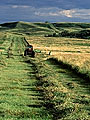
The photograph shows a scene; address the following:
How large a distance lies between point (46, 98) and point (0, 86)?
4208 millimetres

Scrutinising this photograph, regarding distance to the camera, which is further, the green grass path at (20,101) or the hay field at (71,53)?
the hay field at (71,53)

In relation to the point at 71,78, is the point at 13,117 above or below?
above

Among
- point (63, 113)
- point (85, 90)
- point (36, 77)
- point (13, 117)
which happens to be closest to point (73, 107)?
point (63, 113)

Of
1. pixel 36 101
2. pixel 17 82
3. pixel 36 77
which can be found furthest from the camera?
pixel 36 77

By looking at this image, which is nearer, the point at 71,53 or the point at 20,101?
the point at 20,101

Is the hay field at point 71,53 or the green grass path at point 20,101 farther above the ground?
the green grass path at point 20,101

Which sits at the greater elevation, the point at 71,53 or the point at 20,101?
the point at 20,101

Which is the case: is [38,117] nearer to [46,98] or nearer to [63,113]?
[63,113]

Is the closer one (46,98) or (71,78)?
(46,98)

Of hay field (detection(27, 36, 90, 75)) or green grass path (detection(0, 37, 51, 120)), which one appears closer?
green grass path (detection(0, 37, 51, 120))

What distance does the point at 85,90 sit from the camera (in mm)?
16844

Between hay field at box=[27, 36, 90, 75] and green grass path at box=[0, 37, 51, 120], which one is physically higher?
green grass path at box=[0, 37, 51, 120]

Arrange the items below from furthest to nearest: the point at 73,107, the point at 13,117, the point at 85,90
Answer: the point at 85,90 < the point at 73,107 < the point at 13,117

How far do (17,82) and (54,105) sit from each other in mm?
6783
